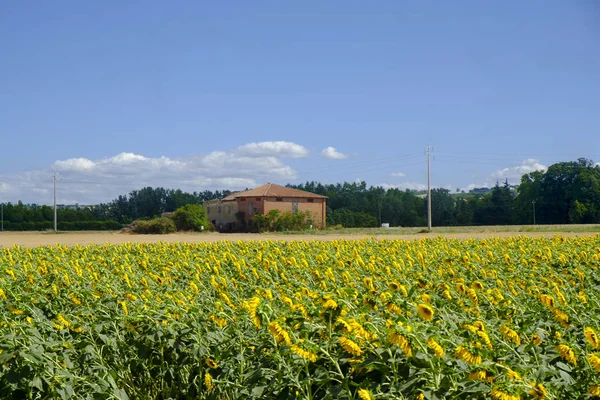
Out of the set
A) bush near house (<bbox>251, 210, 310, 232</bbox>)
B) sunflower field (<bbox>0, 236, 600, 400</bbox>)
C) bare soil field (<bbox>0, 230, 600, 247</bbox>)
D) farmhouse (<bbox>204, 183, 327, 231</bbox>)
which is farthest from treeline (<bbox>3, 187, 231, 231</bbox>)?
sunflower field (<bbox>0, 236, 600, 400</bbox>)

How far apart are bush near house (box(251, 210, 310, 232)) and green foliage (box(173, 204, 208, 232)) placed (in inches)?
172

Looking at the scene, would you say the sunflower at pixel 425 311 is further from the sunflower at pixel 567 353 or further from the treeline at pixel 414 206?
the treeline at pixel 414 206

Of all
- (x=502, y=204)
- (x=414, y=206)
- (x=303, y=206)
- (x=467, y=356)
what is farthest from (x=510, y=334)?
(x=414, y=206)

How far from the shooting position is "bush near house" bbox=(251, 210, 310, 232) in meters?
52.8

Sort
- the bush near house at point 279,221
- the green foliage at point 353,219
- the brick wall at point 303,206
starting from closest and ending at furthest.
Answer: the bush near house at point 279,221 → the brick wall at point 303,206 → the green foliage at point 353,219

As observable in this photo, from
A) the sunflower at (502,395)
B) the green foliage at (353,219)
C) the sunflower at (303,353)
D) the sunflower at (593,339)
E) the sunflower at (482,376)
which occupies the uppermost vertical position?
the green foliage at (353,219)

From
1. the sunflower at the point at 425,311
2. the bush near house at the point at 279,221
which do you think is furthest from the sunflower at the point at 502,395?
the bush near house at the point at 279,221

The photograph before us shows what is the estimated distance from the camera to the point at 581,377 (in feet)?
12.1

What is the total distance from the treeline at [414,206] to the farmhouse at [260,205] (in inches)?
405

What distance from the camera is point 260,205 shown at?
184 feet

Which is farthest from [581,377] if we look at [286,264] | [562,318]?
[286,264]

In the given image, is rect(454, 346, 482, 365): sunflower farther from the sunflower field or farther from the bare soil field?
the bare soil field

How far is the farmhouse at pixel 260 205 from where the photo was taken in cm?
5650

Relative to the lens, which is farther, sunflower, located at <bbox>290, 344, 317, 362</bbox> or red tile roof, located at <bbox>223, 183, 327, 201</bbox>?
red tile roof, located at <bbox>223, 183, 327, 201</bbox>
